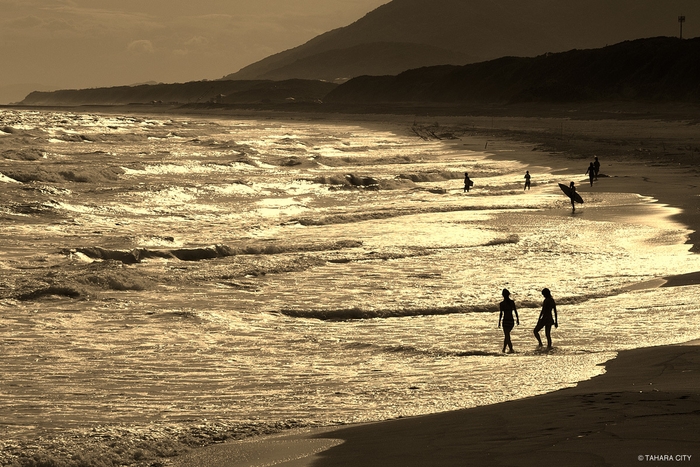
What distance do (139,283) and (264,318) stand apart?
3.50 m

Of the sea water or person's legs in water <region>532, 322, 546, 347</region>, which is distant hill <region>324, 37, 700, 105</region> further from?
person's legs in water <region>532, 322, 546, 347</region>

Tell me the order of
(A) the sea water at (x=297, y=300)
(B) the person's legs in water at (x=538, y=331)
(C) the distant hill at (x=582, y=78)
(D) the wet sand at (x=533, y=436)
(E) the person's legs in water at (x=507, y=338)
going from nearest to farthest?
(D) the wet sand at (x=533, y=436)
(A) the sea water at (x=297, y=300)
(E) the person's legs in water at (x=507, y=338)
(B) the person's legs in water at (x=538, y=331)
(C) the distant hill at (x=582, y=78)

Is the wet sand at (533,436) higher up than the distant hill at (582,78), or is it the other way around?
the distant hill at (582,78)

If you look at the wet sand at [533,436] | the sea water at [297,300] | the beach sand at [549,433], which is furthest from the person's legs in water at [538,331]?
the wet sand at [533,436]

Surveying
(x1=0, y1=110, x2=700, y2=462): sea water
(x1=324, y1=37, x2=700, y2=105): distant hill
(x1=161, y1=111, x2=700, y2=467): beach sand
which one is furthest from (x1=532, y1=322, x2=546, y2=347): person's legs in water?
(x1=324, y1=37, x2=700, y2=105): distant hill

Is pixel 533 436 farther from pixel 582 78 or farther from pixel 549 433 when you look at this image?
pixel 582 78

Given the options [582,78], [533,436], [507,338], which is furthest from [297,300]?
[582,78]

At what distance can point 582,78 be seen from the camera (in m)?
128

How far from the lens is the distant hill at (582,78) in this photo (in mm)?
113000

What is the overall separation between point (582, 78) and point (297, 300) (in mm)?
119079

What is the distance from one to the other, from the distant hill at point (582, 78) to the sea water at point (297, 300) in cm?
8750

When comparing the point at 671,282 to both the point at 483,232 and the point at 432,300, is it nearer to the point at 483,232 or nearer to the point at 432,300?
the point at 432,300

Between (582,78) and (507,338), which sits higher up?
(582,78)

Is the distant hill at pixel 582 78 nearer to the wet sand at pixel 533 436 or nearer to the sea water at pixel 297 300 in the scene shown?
the sea water at pixel 297 300
